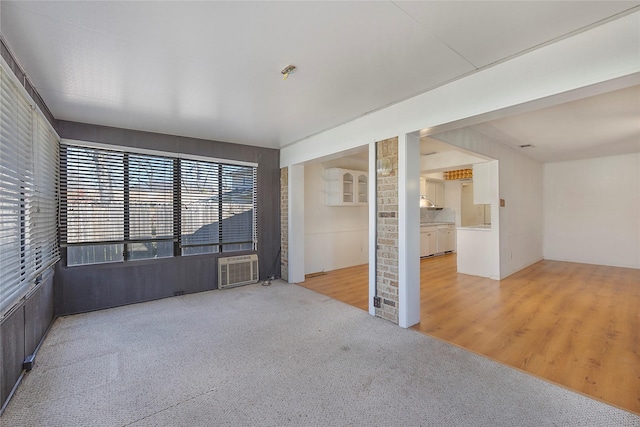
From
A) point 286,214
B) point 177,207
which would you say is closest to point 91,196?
point 177,207

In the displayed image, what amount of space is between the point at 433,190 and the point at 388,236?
592cm

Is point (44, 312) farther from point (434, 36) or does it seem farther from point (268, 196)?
point (434, 36)

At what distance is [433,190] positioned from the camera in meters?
8.52

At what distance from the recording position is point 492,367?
230 cm

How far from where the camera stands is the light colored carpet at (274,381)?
1.77 metres

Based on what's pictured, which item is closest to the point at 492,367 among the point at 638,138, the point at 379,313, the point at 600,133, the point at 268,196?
the point at 379,313

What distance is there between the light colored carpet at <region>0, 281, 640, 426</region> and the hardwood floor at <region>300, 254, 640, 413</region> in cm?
26

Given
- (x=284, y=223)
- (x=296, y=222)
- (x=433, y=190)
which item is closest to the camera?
(x=296, y=222)

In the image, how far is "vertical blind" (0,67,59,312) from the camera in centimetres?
196

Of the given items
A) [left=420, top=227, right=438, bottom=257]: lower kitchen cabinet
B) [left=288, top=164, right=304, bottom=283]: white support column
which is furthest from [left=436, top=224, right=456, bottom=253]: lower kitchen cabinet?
[left=288, top=164, right=304, bottom=283]: white support column

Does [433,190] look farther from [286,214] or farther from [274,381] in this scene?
[274,381]

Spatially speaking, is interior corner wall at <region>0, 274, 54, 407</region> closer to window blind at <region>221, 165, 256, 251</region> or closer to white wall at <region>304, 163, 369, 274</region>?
window blind at <region>221, 165, 256, 251</region>

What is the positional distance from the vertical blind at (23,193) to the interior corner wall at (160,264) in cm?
55

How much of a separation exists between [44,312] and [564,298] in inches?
251
